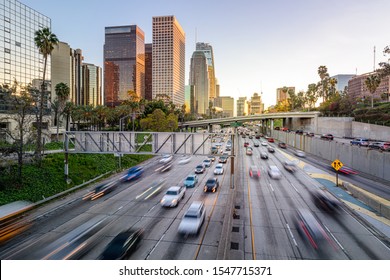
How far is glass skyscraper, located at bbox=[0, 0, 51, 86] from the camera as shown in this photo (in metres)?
63.3

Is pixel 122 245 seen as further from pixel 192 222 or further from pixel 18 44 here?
pixel 18 44

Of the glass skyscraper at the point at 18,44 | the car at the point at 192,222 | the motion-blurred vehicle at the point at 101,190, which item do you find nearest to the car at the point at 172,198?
the car at the point at 192,222

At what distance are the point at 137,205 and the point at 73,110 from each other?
71508mm

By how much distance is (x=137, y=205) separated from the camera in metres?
27.4

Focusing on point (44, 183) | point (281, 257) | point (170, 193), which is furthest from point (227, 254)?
point (44, 183)

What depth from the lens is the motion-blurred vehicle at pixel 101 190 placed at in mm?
31250

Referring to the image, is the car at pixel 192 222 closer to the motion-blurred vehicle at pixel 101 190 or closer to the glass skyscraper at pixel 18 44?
the motion-blurred vehicle at pixel 101 190

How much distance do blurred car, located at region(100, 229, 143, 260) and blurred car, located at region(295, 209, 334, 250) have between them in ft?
43.7

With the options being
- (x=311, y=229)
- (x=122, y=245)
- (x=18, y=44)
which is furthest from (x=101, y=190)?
(x=18, y=44)

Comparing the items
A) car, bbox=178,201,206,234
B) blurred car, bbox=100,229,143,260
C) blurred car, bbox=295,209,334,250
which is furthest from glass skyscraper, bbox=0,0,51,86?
blurred car, bbox=295,209,334,250

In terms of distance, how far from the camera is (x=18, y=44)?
67.1m

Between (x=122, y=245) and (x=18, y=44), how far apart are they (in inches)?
2944

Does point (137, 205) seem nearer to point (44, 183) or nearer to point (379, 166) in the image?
point (44, 183)

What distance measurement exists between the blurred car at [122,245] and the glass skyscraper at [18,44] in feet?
203
